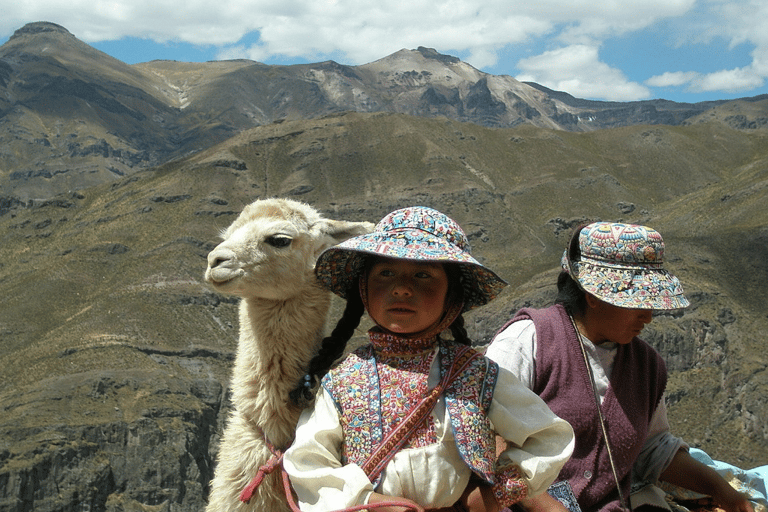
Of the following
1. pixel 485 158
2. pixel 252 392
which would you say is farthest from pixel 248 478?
pixel 485 158

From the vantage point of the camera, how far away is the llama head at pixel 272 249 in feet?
13.1

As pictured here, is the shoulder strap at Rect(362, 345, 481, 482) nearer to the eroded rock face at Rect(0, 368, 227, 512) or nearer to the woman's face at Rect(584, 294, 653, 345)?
the woman's face at Rect(584, 294, 653, 345)

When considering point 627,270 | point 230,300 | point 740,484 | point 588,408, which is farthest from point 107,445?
point 627,270

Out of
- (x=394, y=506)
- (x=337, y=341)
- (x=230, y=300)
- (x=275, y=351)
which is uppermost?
(x=337, y=341)

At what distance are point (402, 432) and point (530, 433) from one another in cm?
55

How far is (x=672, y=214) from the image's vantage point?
75.9 meters

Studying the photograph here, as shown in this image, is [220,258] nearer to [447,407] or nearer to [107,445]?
[447,407]

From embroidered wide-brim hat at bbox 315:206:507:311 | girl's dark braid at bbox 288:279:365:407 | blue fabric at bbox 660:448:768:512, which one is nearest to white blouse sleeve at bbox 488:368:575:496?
embroidered wide-brim hat at bbox 315:206:507:311

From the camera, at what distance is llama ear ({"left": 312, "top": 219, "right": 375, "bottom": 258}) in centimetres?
439

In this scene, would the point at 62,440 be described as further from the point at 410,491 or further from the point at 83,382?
the point at 410,491

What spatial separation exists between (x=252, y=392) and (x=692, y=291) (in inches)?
2076

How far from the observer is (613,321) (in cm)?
415

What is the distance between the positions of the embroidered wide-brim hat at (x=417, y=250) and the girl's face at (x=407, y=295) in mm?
94

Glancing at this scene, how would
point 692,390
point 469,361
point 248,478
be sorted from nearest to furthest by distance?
point 469,361, point 248,478, point 692,390
